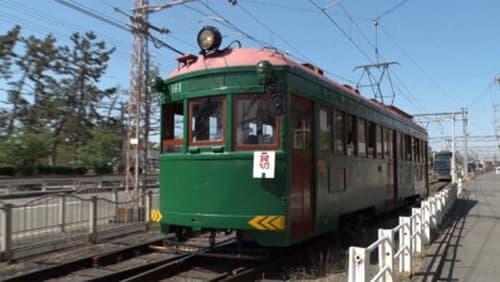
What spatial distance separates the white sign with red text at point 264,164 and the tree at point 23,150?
37.7 m

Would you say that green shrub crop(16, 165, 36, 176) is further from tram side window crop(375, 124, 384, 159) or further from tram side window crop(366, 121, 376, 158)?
tram side window crop(366, 121, 376, 158)

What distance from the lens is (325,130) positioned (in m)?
9.09

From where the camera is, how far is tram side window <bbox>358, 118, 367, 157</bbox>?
1086 cm

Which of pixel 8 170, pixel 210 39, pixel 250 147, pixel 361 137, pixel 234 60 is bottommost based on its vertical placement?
pixel 8 170

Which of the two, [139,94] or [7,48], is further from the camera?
[7,48]

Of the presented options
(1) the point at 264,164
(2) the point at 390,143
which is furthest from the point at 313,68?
(2) the point at 390,143

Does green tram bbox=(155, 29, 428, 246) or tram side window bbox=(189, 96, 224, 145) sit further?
tram side window bbox=(189, 96, 224, 145)

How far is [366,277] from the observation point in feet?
16.8

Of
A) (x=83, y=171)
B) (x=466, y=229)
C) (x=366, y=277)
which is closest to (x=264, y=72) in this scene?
(x=366, y=277)

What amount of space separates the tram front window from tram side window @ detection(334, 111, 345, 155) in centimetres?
194

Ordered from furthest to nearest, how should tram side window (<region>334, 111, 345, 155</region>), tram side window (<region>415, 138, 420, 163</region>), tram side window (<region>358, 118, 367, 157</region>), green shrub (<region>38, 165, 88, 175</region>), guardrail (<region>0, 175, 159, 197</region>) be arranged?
green shrub (<region>38, 165, 88, 175</region>)
guardrail (<region>0, 175, 159, 197</region>)
tram side window (<region>415, 138, 420, 163</region>)
tram side window (<region>358, 118, 367, 157</region>)
tram side window (<region>334, 111, 345, 155</region>)

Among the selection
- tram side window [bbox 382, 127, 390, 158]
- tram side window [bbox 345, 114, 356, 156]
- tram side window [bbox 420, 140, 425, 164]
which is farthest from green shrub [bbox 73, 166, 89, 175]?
tram side window [bbox 345, 114, 356, 156]

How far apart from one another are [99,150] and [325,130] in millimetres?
45882

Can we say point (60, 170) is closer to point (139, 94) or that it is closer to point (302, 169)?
point (139, 94)
